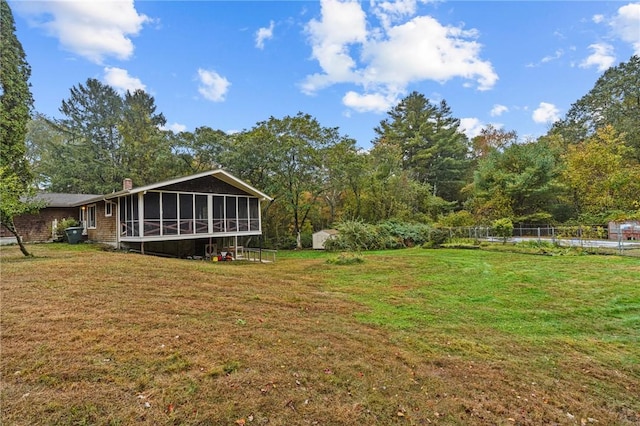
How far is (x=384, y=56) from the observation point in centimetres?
1731

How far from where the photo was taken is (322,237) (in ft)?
72.2

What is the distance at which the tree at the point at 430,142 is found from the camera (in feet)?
108

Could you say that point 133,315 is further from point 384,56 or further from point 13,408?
point 384,56

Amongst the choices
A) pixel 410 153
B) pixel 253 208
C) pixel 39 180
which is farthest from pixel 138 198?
pixel 410 153

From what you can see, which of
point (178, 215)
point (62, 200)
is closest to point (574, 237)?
point (178, 215)

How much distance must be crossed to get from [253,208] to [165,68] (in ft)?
27.9

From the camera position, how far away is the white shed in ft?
70.1

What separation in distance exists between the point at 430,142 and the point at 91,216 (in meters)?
31.3

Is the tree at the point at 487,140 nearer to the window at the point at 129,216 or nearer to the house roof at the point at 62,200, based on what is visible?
the window at the point at 129,216

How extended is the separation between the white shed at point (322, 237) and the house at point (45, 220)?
554 inches

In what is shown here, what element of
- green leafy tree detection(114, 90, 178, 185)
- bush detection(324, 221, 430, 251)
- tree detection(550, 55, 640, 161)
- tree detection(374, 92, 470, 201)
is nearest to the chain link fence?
bush detection(324, 221, 430, 251)

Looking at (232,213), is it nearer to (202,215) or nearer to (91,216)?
(202,215)

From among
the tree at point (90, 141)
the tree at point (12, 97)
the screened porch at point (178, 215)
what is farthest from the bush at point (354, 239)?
the tree at point (90, 141)

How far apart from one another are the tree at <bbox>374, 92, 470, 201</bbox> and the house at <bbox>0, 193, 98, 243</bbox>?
27.4m
